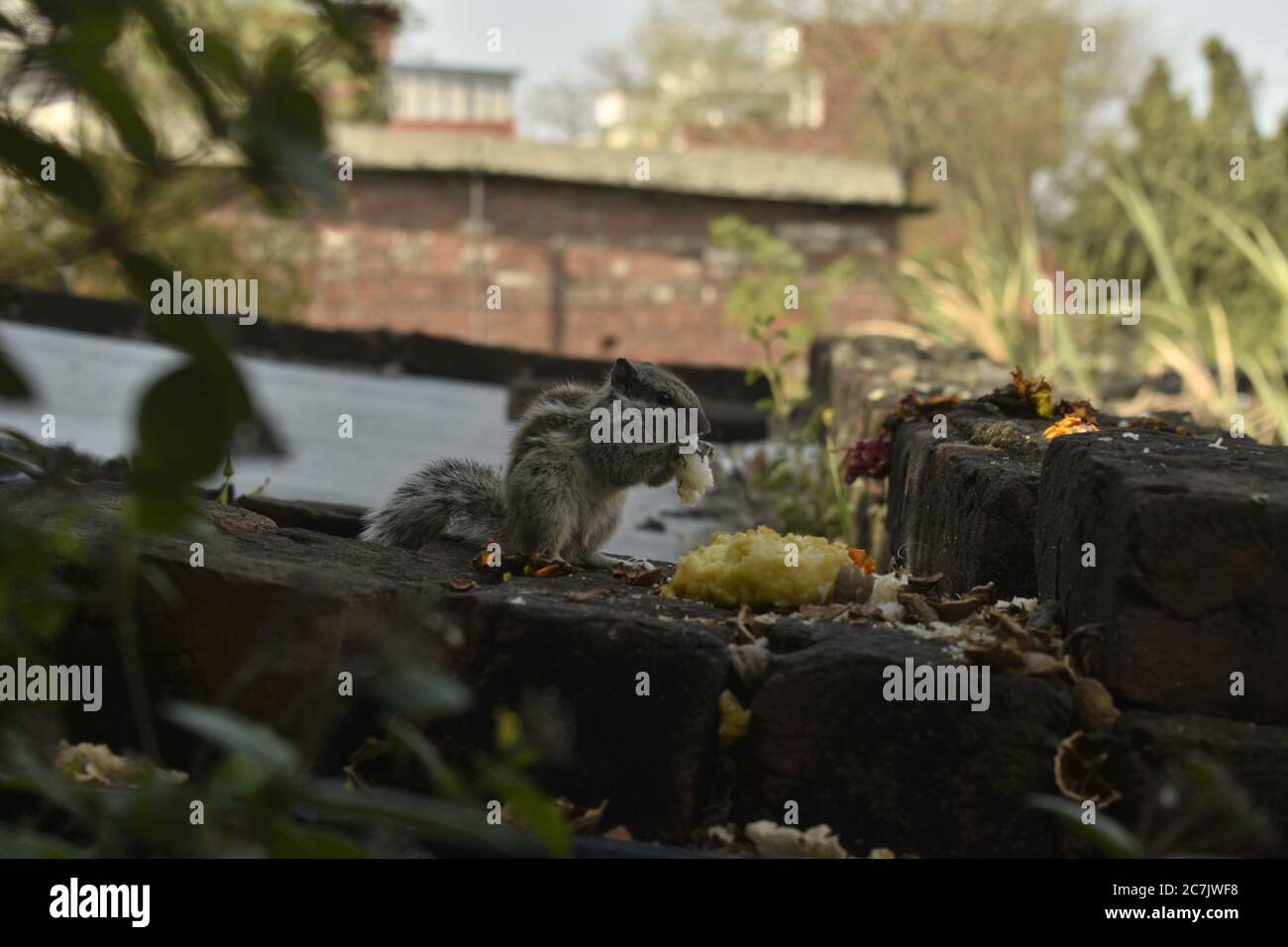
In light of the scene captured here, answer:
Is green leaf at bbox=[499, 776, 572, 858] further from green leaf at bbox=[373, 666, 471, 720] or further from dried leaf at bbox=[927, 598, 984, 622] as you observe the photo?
dried leaf at bbox=[927, 598, 984, 622]

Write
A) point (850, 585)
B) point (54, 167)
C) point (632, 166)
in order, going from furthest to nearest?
1. point (632, 166)
2. point (850, 585)
3. point (54, 167)

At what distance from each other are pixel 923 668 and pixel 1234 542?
60 centimetres

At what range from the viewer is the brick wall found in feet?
51.7

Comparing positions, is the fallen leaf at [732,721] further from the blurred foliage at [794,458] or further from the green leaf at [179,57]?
the blurred foliage at [794,458]

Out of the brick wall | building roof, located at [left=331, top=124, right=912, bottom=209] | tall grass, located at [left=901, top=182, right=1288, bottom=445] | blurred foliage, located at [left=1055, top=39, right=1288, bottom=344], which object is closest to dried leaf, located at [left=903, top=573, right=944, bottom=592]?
tall grass, located at [left=901, top=182, right=1288, bottom=445]

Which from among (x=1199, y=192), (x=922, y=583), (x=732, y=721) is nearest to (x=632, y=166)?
(x=1199, y=192)

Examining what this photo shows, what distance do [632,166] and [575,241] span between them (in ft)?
3.42

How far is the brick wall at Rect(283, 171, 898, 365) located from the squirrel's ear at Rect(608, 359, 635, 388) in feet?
37.6

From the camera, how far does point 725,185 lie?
631 inches

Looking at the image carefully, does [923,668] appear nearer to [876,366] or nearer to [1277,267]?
[876,366]

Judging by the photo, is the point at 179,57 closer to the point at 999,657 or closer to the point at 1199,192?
the point at 999,657

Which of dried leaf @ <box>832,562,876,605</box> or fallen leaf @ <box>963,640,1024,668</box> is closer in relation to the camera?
fallen leaf @ <box>963,640,1024,668</box>

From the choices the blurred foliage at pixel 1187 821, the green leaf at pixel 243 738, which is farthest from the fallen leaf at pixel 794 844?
the green leaf at pixel 243 738

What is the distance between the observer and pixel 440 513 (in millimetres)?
4250
